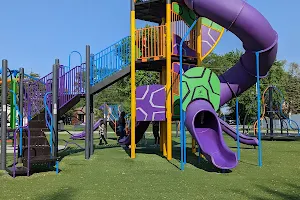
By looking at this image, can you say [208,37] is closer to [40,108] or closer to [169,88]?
[169,88]

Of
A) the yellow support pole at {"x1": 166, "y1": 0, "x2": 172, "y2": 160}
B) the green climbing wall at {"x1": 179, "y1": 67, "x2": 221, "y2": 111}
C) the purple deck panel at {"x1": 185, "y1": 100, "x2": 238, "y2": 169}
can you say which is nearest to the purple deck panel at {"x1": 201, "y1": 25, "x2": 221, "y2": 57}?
the yellow support pole at {"x1": 166, "y1": 0, "x2": 172, "y2": 160}

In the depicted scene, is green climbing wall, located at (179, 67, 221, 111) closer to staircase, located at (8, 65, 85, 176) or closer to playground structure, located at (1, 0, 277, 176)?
playground structure, located at (1, 0, 277, 176)

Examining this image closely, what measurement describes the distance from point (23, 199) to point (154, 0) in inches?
356

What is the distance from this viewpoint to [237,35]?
11.0 metres

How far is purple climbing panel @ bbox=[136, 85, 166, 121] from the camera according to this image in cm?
1270

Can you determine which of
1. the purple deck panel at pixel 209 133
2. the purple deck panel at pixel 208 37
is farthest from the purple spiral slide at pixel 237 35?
the purple deck panel at pixel 208 37

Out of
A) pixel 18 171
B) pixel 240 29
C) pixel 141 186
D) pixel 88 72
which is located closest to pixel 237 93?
pixel 240 29

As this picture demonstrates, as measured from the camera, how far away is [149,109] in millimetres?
12859

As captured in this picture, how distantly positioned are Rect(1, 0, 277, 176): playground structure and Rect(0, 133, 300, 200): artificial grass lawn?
0.59m

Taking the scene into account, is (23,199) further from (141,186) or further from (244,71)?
(244,71)

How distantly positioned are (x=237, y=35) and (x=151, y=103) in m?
3.89

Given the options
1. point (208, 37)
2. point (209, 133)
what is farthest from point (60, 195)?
point (208, 37)

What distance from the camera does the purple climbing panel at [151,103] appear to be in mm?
12695

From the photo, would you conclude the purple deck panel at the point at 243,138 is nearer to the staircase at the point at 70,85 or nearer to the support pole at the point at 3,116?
the staircase at the point at 70,85
